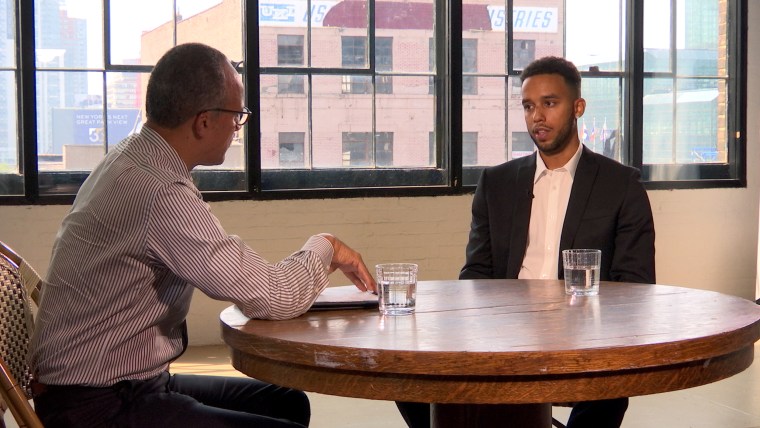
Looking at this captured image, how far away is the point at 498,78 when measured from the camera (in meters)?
6.01

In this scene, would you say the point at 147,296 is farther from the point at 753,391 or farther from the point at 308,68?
the point at 308,68

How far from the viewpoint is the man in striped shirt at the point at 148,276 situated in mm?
1826

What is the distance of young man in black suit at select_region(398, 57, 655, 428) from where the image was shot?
2.84 m

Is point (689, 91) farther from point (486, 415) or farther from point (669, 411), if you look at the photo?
point (486, 415)

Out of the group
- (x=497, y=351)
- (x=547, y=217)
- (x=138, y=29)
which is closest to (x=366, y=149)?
(x=138, y=29)

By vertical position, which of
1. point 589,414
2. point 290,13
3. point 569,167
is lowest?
point 589,414

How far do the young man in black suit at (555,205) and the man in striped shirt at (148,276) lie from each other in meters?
1.12

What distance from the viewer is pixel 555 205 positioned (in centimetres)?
301

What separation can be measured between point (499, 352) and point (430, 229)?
427cm

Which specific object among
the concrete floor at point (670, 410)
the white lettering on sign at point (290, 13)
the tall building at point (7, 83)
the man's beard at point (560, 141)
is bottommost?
the concrete floor at point (670, 410)

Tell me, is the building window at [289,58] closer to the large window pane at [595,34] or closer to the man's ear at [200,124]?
the large window pane at [595,34]

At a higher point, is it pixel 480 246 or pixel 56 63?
pixel 56 63

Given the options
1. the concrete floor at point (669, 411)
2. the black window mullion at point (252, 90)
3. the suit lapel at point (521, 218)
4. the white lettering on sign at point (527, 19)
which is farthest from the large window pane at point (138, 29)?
the suit lapel at point (521, 218)

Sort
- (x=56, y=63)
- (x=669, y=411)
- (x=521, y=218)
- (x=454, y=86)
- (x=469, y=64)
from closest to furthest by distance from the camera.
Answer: (x=521, y=218)
(x=669, y=411)
(x=56, y=63)
(x=454, y=86)
(x=469, y=64)
